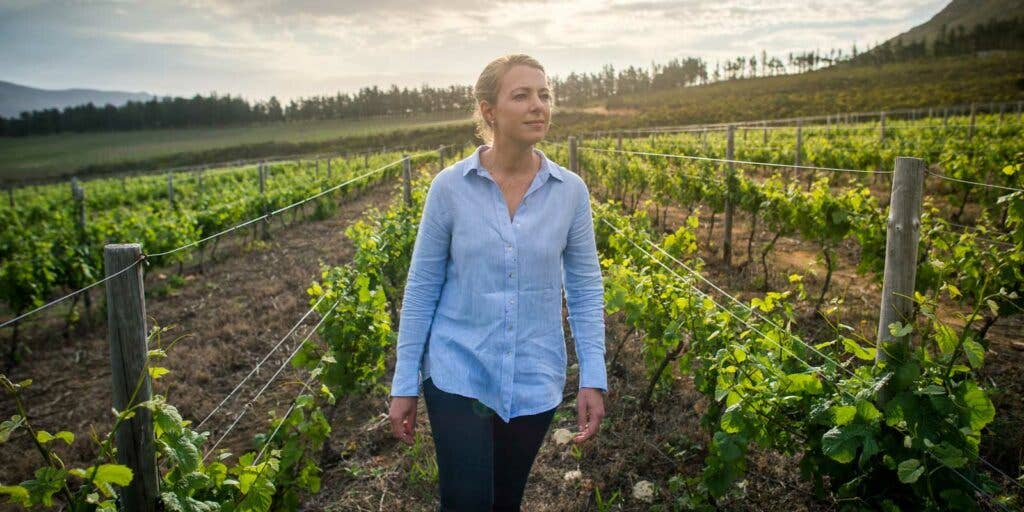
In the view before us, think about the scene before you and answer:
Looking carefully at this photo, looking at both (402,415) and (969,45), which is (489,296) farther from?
(969,45)

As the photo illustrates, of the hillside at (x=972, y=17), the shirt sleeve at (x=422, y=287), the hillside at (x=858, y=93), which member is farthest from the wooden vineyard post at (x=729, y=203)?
the hillside at (x=972, y=17)

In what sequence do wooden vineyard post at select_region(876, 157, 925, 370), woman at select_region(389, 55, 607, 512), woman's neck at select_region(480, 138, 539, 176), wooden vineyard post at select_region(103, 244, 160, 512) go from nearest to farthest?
wooden vineyard post at select_region(103, 244, 160, 512), woman at select_region(389, 55, 607, 512), woman's neck at select_region(480, 138, 539, 176), wooden vineyard post at select_region(876, 157, 925, 370)

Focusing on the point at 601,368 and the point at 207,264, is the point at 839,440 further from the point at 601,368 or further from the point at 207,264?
the point at 207,264

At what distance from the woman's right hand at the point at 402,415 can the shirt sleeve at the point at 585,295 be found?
60 centimetres

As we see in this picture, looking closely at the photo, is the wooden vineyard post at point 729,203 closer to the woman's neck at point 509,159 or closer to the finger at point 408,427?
the woman's neck at point 509,159

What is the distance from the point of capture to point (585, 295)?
2.13 metres

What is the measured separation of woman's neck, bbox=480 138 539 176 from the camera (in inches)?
78.5

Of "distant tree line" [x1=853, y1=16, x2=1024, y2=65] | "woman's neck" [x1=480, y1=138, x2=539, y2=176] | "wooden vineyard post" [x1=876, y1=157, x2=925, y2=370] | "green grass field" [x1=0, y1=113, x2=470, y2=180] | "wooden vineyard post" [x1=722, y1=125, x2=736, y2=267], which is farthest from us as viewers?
"distant tree line" [x1=853, y1=16, x2=1024, y2=65]

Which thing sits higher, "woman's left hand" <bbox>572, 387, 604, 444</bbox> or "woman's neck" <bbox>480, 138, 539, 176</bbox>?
"woman's neck" <bbox>480, 138, 539, 176</bbox>

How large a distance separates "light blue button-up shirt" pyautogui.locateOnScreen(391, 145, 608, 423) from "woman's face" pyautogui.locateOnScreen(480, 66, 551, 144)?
16 cm

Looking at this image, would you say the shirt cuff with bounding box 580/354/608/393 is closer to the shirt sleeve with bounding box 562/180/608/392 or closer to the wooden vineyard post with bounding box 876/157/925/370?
the shirt sleeve with bounding box 562/180/608/392

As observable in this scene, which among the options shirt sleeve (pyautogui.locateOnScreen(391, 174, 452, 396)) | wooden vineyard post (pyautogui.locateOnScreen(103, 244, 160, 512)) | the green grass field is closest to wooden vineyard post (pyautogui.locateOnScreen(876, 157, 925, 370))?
shirt sleeve (pyautogui.locateOnScreen(391, 174, 452, 396))

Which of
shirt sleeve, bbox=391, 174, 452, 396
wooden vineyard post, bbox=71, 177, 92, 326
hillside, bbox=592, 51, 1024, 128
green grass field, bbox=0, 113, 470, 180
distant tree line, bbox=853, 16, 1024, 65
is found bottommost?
wooden vineyard post, bbox=71, 177, 92, 326

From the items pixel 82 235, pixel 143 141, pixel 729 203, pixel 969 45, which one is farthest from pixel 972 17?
pixel 82 235
